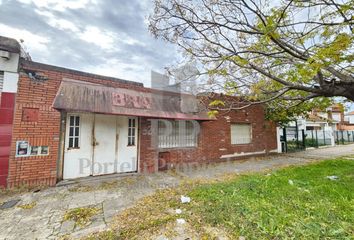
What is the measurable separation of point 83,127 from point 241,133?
8872 millimetres

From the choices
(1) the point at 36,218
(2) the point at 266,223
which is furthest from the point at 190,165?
(1) the point at 36,218

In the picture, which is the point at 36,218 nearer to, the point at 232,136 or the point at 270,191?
the point at 270,191

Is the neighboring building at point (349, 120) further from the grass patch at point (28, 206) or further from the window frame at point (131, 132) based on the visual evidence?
the grass patch at point (28, 206)

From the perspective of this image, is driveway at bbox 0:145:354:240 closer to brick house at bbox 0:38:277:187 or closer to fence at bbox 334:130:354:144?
brick house at bbox 0:38:277:187

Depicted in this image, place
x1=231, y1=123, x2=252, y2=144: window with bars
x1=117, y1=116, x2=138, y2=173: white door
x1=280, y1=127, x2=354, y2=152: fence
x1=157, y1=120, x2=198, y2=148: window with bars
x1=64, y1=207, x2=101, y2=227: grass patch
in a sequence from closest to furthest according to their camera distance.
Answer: x1=64, y1=207, x2=101, y2=227: grass patch < x1=117, y1=116, x2=138, y2=173: white door < x1=157, y1=120, x2=198, y2=148: window with bars < x1=231, y1=123, x2=252, y2=144: window with bars < x1=280, y1=127, x2=354, y2=152: fence

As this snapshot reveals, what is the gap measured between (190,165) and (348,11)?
297 inches

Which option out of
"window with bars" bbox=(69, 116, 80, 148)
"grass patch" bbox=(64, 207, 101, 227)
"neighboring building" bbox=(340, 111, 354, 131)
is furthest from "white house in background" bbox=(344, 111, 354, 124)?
"grass patch" bbox=(64, 207, 101, 227)

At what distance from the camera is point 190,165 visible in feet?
29.3

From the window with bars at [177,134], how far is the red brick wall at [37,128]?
4.01 meters

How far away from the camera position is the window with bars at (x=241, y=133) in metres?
10.9

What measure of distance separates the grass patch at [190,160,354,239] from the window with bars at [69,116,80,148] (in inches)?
173

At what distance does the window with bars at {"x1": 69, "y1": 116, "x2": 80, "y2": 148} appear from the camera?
249 inches

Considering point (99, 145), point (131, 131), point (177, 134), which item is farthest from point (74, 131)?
point (177, 134)

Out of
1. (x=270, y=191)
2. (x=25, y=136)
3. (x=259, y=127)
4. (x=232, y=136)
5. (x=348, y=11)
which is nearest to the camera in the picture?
(x=348, y=11)
